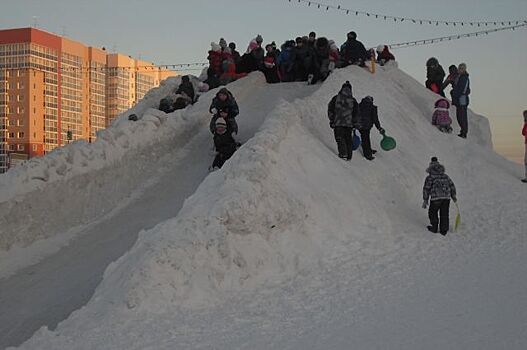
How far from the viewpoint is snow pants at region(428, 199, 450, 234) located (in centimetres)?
1067

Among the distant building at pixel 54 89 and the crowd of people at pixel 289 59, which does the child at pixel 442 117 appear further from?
the distant building at pixel 54 89

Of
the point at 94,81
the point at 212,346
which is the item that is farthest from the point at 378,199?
Result: the point at 94,81

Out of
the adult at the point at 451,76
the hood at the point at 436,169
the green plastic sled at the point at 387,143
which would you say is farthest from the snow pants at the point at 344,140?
the adult at the point at 451,76

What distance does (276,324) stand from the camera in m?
6.35

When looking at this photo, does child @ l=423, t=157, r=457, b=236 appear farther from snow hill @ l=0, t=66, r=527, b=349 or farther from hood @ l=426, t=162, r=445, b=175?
snow hill @ l=0, t=66, r=527, b=349

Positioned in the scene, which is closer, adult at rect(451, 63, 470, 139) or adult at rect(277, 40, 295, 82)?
adult at rect(451, 63, 470, 139)

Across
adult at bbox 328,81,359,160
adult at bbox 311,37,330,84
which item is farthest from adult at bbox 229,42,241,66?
adult at bbox 328,81,359,160

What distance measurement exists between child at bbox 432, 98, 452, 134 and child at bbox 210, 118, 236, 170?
7.78m

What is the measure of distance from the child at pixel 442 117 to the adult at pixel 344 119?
18.0 feet

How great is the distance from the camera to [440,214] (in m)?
10.8

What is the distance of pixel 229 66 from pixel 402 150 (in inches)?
270

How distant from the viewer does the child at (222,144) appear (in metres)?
11.9

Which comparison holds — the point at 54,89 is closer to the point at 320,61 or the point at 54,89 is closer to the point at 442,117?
the point at 320,61

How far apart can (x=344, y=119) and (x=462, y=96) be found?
6.30m
